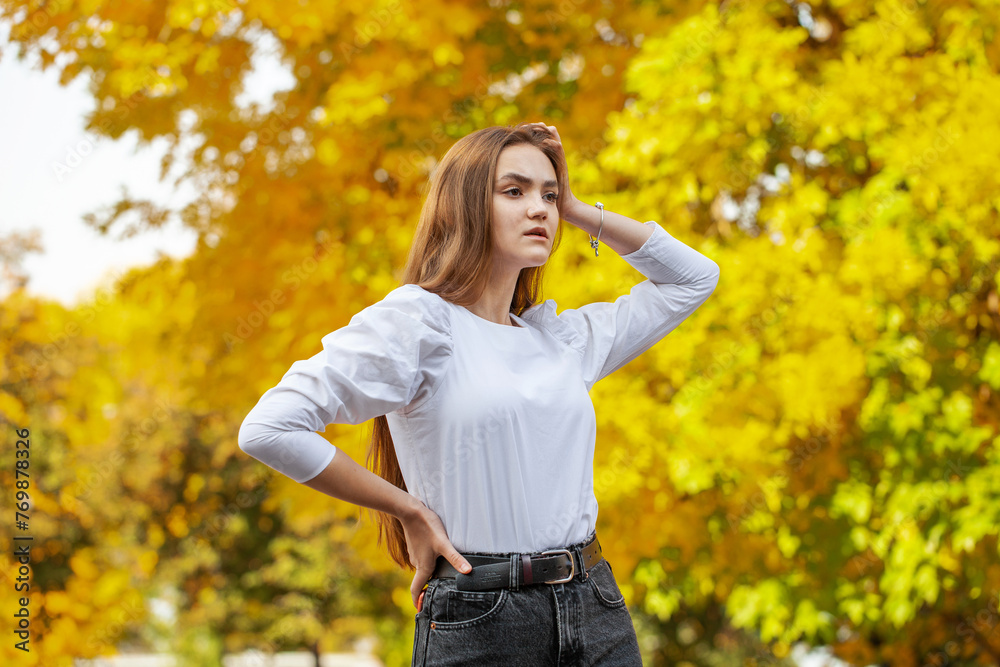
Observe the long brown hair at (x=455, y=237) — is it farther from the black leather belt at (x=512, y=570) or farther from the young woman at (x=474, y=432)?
the black leather belt at (x=512, y=570)

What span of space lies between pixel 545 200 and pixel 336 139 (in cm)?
333

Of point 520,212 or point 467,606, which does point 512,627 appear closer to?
point 467,606

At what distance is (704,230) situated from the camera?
5816 mm

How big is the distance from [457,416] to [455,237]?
1.37 ft

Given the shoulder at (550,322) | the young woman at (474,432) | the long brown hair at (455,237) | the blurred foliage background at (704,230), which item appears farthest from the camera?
the blurred foliage background at (704,230)

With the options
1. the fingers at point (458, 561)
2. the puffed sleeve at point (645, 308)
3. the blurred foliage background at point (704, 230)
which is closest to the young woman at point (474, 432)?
the fingers at point (458, 561)

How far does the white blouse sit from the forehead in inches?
13.0

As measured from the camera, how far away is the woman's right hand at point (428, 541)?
5.17 feet

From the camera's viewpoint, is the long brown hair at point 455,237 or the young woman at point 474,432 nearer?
the young woman at point 474,432

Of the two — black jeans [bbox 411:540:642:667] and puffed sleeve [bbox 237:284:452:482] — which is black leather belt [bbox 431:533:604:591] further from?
puffed sleeve [bbox 237:284:452:482]

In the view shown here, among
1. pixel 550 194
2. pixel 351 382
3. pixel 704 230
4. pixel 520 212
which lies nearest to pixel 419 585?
pixel 351 382

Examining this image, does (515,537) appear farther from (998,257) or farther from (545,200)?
(998,257)

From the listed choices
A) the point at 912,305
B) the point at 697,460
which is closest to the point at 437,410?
the point at 697,460

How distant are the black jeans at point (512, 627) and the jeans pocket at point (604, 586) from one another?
2 cm
